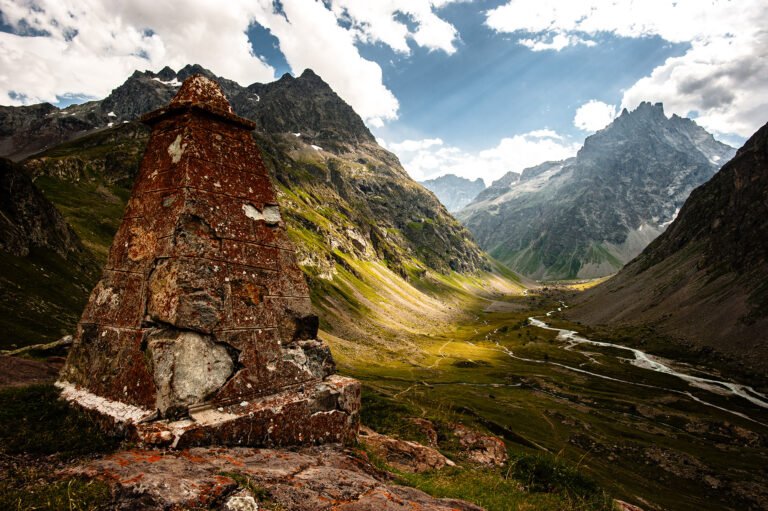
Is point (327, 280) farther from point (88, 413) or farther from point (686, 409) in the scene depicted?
point (88, 413)

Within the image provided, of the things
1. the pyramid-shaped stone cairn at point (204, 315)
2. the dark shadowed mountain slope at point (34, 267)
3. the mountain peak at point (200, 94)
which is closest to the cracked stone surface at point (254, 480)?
the pyramid-shaped stone cairn at point (204, 315)

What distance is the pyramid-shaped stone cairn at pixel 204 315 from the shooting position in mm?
10078

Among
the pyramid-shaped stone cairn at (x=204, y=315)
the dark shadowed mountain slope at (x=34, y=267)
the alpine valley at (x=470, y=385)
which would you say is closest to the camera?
the alpine valley at (x=470, y=385)

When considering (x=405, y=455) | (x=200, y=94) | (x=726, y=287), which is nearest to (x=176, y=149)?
(x=200, y=94)

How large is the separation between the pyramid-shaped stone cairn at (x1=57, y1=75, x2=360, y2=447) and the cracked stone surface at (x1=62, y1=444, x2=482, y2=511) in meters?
0.96

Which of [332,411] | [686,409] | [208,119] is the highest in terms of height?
[208,119]

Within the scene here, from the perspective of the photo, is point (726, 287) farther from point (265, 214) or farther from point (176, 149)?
point (176, 149)

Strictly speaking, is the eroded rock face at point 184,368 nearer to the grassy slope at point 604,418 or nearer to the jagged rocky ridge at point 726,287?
the grassy slope at point 604,418

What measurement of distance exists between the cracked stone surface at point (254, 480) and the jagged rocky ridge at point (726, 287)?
418ft

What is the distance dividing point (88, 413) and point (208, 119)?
9.28 m

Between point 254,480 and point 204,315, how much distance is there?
15.6ft

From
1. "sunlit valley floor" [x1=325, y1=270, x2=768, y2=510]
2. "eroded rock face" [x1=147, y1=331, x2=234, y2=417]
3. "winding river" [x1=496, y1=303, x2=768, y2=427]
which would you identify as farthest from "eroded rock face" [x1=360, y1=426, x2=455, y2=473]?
"winding river" [x1=496, y1=303, x2=768, y2=427]

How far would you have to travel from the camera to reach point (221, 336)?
11.1 meters

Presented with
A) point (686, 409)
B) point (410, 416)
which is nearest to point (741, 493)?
point (686, 409)
